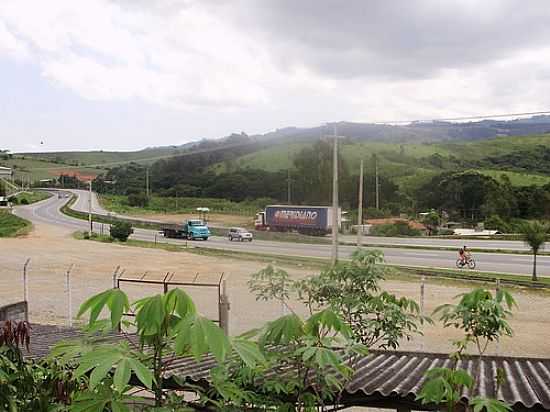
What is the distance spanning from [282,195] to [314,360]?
86.6 metres

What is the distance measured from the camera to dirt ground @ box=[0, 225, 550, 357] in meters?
15.5

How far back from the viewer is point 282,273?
5.45 metres

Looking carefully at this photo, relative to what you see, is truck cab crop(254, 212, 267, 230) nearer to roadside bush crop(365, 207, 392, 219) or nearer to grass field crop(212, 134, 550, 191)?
roadside bush crop(365, 207, 392, 219)

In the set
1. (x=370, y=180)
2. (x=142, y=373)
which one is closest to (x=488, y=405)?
(x=142, y=373)

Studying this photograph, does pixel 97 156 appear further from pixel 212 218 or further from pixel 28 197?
pixel 212 218

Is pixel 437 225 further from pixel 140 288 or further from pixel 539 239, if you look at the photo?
pixel 140 288

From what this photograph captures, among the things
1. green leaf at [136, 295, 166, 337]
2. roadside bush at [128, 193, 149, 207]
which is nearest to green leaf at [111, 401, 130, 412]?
green leaf at [136, 295, 166, 337]

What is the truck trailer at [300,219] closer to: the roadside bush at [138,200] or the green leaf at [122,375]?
the roadside bush at [138,200]

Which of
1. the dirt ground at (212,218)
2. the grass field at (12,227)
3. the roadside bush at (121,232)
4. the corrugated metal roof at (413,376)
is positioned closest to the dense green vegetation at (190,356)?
the corrugated metal roof at (413,376)

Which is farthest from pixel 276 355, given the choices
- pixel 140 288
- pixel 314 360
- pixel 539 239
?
pixel 539 239

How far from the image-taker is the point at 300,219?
51469 mm

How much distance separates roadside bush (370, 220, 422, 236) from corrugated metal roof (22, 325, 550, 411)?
47728 mm

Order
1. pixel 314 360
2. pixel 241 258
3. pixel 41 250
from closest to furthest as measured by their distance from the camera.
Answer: pixel 314 360
pixel 241 258
pixel 41 250

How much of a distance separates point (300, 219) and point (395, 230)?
9.07 meters
